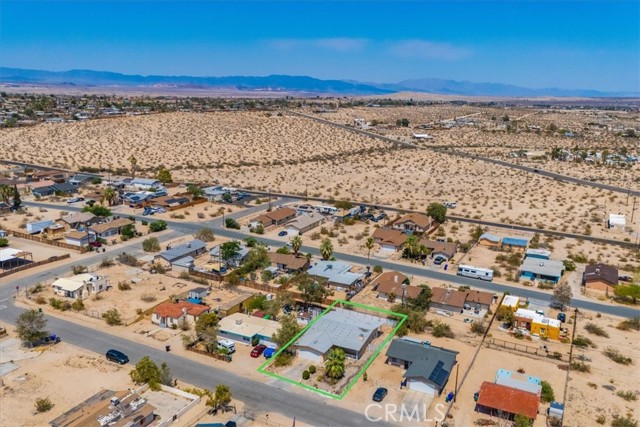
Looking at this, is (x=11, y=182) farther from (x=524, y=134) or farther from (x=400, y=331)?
(x=524, y=134)

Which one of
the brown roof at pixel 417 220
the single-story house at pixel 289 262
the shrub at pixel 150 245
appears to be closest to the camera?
the single-story house at pixel 289 262

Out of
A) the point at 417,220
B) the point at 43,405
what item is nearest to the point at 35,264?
the point at 43,405

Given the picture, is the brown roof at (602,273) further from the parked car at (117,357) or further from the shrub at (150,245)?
the shrub at (150,245)

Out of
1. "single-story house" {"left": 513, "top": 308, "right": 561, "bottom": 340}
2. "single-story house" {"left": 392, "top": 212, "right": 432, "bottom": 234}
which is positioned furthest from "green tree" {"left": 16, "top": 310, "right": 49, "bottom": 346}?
"single-story house" {"left": 392, "top": 212, "right": 432, "bottom": 234}

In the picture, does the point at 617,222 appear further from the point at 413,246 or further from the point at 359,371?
the point at 359,371

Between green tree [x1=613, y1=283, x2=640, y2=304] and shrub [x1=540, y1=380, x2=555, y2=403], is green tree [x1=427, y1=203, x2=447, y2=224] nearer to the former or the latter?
green tree [x1=613, y1=283, x2=640, y2=304]

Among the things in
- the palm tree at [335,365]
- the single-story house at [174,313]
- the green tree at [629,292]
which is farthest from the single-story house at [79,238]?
the green tree at [629,292]

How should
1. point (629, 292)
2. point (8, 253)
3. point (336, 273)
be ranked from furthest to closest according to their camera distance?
point (8, 253) → point (336, 273) → point (629, 292)
